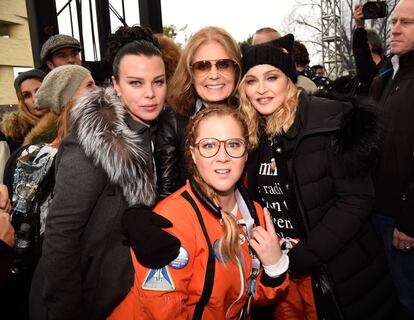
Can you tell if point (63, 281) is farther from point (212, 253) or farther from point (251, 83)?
point (251, 83)

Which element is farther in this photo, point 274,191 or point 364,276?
point 274,191

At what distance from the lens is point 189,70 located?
233cm

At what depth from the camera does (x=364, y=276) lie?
1893 millimetres

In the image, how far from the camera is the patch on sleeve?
1.44 meters

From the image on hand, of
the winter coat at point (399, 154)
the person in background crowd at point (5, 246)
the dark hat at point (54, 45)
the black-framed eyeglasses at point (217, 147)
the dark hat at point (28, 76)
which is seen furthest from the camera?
the dark hat at point (54, 45)

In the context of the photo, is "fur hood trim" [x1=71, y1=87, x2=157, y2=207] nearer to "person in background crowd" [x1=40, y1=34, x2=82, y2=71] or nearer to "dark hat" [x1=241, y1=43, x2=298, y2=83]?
"dark hat" [x1=241, y1=43, x2=298, y2=83]

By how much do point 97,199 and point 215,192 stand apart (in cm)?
60

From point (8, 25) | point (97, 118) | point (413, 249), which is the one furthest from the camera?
point (8, 25)

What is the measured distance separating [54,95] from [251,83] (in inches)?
50.1

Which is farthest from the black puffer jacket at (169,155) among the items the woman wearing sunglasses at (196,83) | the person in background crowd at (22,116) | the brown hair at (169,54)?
the person in background crowd at (22,116)

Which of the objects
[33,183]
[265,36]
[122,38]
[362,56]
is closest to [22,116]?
[33,183]

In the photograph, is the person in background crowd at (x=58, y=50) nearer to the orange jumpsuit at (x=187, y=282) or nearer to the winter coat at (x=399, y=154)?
the orange jumpsuit at (x=187, y=282)

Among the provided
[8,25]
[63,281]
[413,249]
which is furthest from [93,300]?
[8,25]

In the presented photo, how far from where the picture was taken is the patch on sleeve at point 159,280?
1438 mm
